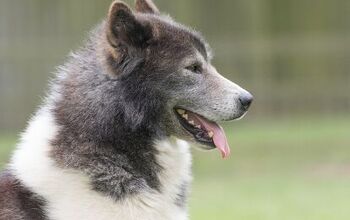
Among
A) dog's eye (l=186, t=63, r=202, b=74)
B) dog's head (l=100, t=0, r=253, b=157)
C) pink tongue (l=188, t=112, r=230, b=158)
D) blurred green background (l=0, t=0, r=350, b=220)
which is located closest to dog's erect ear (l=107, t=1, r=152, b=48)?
dog's head (l=100, t=0, r=253, b=157)

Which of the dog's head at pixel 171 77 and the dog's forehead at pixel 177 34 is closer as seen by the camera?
the dog's head at pixel 171 77

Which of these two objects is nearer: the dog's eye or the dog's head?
the dog's head

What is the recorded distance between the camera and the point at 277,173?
14781mm

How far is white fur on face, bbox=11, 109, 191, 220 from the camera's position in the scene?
5430 millimetres

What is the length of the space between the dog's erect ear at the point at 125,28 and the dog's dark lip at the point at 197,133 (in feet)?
1.62

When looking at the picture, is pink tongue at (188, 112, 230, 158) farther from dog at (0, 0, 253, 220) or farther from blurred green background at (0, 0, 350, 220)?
blurred green background at (0, 0, 350, 220)

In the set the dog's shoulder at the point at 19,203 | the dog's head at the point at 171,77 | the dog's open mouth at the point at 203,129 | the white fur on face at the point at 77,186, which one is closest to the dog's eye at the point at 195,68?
the dog's head at the point at 171,77

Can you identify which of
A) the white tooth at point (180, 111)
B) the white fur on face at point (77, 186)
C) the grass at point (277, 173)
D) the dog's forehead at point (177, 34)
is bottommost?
the grass at point (277, 173)

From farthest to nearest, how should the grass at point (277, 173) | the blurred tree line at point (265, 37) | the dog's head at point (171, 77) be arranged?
1. the blurred tree line at point (265, 37)
2. the grass at point (277, 173)
3. the dog's head at point (171, 77)

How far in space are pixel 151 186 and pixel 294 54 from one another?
54.2 ft

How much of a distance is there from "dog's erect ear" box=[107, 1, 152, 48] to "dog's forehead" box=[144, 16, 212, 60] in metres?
0.11

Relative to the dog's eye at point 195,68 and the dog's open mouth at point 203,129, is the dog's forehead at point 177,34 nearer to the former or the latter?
the dog's eye at point 195,68

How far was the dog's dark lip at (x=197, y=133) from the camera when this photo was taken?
5797mm

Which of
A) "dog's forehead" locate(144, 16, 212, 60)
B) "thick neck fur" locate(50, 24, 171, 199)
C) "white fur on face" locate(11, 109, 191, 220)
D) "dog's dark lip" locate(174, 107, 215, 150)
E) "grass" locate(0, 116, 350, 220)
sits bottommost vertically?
"grass" locate(0, 116, 350, 220)
